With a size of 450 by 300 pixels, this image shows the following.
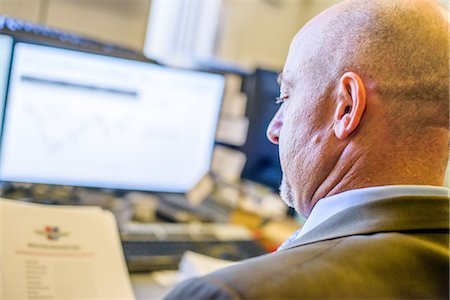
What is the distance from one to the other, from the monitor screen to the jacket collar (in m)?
0.72

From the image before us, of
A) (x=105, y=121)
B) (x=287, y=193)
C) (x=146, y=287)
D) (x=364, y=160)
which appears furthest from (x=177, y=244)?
(x=364, y=160)

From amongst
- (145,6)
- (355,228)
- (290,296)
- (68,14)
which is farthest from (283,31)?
(290,296)

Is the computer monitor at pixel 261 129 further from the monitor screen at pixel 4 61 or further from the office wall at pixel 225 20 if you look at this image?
the monitor screen at pixel 4 61

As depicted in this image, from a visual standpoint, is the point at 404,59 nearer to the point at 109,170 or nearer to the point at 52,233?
the point at 52,233

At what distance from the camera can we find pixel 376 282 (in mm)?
532

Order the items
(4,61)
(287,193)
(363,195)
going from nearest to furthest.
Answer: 1. (363,195)
2. (287,193)
3. (4,61)

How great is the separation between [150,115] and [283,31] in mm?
881

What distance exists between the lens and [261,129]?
1.58m

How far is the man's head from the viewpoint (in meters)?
0.66

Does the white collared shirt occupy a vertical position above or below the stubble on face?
above

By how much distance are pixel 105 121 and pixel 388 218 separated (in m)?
0.77

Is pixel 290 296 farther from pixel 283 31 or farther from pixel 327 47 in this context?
pixel 283 31

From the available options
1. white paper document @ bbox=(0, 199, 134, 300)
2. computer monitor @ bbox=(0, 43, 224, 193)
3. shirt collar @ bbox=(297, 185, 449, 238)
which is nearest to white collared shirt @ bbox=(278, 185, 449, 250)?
shirt collar @ bbox=(297, 185, 449, 238)

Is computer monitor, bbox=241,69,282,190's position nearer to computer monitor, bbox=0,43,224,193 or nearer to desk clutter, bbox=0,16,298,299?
desk clutter, bbox=0,16,298,299
